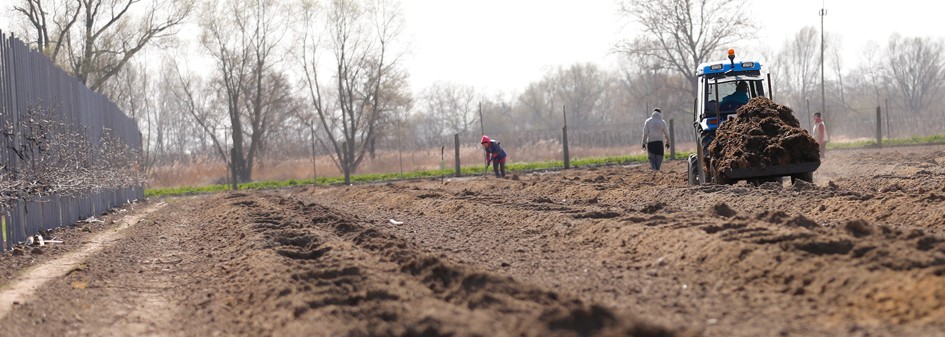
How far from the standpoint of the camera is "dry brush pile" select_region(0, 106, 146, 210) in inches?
488

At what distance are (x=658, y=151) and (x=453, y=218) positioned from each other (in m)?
8.51

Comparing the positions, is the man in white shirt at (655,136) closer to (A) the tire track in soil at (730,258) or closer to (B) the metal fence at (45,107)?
(A) the tire track in soil at (730,258)

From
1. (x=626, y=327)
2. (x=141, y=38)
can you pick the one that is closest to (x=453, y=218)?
(x=626, y=327)

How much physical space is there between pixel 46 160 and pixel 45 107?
1.26 m

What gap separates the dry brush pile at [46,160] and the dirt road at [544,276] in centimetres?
88

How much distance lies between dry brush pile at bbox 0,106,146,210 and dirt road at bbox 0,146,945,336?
0.88 meters

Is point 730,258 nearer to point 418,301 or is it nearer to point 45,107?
point 418,301

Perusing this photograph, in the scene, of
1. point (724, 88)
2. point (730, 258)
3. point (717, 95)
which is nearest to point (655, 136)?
point (724, 88)

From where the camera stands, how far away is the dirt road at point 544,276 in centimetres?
587

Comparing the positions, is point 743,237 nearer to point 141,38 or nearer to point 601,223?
point 601,223

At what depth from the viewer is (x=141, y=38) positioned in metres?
43.3

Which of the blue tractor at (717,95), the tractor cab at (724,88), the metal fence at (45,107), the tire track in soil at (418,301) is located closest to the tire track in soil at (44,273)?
the metal fence at (45,107)

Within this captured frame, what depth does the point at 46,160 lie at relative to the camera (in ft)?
46.3

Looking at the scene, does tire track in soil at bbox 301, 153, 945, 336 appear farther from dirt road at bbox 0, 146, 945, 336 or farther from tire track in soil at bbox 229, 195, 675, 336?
tire track in soil at bbox 229, 195, 675, 336
